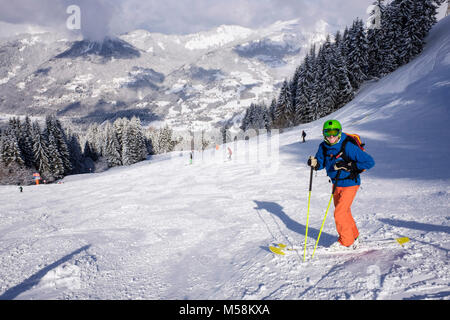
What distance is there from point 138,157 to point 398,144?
183ft

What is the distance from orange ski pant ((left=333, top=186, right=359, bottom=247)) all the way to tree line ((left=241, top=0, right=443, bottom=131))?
4107cm

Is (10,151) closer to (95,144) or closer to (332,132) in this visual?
(95,144)

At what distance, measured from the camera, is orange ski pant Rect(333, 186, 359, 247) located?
4016mm

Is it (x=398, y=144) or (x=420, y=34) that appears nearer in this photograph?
(x=398, y=144)

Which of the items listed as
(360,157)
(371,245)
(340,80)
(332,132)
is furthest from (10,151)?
(340,80)

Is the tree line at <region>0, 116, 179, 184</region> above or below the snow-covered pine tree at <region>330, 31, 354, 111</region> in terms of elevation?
below

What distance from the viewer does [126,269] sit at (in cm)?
457

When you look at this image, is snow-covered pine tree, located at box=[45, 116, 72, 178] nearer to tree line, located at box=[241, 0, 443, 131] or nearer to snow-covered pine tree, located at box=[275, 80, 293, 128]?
snow-covered pine tree, located at box=[275, 80, 293, 128]

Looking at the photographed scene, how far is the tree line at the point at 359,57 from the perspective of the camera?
32.8 metres

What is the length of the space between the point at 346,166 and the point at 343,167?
2.3 inches

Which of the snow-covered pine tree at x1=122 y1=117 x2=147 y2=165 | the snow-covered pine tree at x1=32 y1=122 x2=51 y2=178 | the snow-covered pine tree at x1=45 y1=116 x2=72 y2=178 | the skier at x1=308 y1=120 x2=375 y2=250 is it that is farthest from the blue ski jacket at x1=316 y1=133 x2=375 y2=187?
the snow-covered pine tree at x1=122 y1=117 x2=147 y2=165

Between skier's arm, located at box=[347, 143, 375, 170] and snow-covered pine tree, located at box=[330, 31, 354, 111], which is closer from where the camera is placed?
skier's arm, located at box=[347, 143, 375, 170]

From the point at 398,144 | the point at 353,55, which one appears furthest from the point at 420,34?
the point at 398,144

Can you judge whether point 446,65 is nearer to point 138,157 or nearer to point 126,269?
point 126,269
